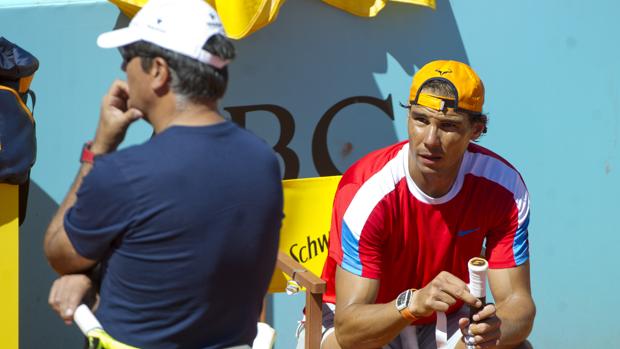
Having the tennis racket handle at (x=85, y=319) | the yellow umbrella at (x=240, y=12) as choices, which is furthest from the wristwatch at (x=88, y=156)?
the yellow umbrella at (x=240, y=12)

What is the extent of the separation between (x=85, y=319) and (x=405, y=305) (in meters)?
1.26

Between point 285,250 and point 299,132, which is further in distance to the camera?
point 299,132

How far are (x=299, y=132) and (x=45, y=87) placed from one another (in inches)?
42.6

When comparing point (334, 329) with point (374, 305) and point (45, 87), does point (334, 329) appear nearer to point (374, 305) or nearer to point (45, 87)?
point (374, 305)

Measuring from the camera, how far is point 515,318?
11.2 ft

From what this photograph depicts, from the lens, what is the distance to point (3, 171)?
3664 mm

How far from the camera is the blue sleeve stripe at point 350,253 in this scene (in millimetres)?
3414

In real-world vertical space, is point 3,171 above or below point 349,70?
below

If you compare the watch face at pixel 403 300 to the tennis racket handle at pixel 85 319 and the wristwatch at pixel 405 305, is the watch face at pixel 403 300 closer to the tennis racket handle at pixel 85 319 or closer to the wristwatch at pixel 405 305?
the wristwatch at pixel 405 305

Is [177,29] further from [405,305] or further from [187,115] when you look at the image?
[405,305]

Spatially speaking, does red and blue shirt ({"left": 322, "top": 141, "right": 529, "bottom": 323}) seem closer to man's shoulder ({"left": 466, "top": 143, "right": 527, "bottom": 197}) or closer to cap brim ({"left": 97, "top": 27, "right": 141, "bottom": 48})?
man's shoulder ({"left": 466, "top": 143, "right": 527, "bottom": 197})

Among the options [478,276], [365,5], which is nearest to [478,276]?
[478,276]

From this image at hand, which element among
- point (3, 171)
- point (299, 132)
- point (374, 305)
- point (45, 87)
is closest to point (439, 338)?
point (374, 305)

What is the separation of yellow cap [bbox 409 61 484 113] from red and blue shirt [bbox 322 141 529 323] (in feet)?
0.70
